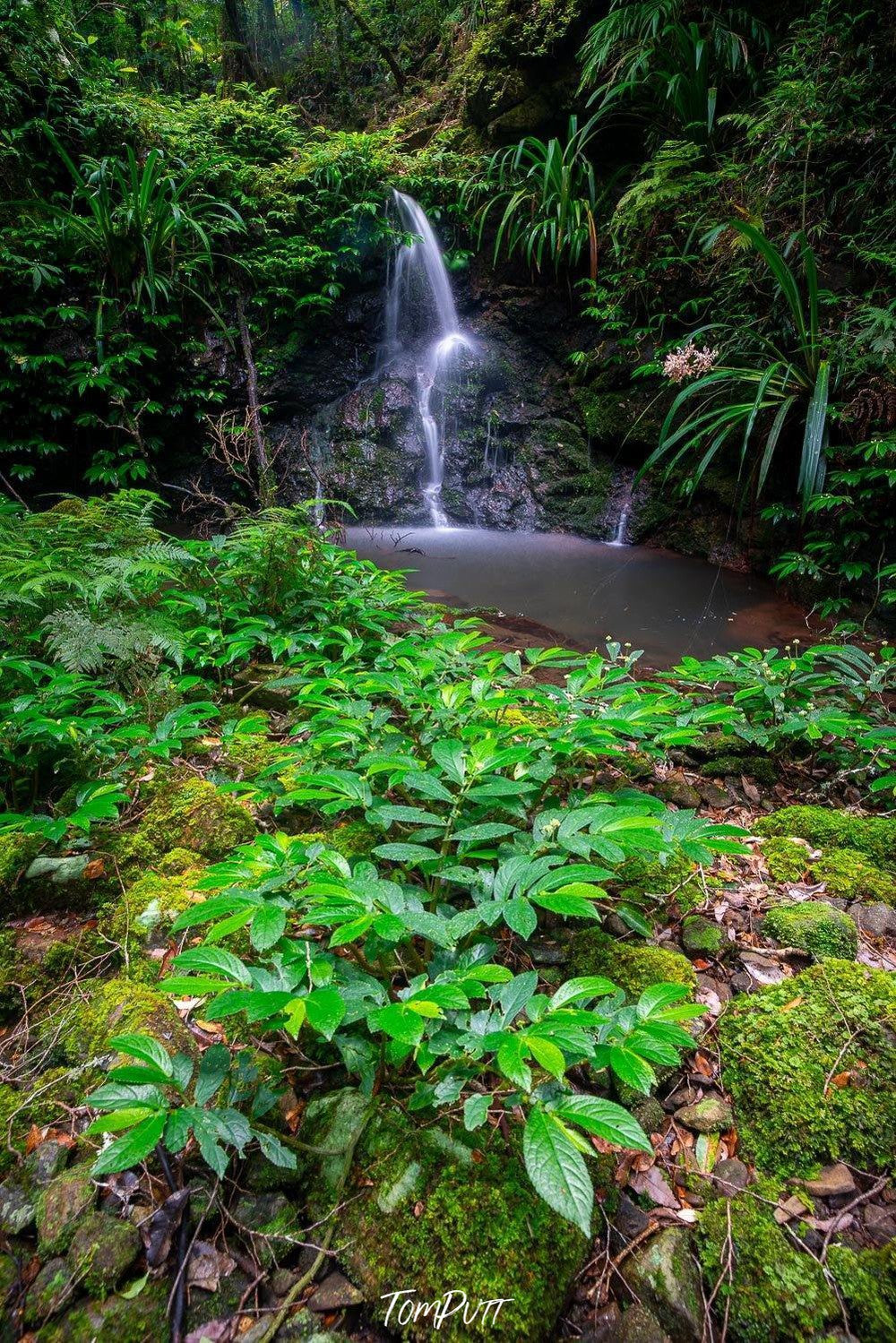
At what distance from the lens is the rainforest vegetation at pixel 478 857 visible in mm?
802

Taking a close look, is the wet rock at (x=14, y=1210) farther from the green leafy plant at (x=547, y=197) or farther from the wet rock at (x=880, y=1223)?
the green leafy plant at (x=547, y=197)

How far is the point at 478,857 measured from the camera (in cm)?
120

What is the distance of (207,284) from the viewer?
21.3 ft

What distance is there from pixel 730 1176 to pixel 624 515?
20.1ft

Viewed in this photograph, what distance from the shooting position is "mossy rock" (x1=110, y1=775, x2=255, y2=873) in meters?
1.57

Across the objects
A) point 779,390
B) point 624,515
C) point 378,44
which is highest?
point 378,44

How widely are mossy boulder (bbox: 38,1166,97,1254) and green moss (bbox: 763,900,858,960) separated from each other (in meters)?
1.45

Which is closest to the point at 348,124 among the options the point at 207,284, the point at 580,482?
the point at 207,284

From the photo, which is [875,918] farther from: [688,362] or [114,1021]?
[688,362]

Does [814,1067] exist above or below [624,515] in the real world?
below

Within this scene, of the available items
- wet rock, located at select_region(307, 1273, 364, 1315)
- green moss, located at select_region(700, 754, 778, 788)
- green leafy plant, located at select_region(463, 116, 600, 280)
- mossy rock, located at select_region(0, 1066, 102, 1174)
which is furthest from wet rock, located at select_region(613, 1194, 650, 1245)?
green leafy plant, located at select_region(463, 116, 600, 280)

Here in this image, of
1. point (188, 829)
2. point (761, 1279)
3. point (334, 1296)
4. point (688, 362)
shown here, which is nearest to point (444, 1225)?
point (334, 1296)

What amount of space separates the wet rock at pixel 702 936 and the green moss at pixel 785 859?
1.05 ft

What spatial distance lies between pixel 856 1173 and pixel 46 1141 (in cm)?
135
